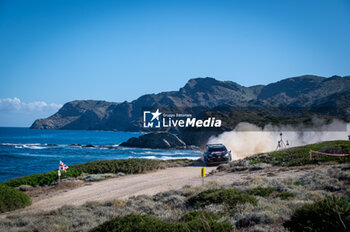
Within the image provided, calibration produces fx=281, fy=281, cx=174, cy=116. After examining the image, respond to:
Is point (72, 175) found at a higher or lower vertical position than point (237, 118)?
lower

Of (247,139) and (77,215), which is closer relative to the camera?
(77,215)

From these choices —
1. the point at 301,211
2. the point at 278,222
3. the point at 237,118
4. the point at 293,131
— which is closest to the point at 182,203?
the point at 278,222

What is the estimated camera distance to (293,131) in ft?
220

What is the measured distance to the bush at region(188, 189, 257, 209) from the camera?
9.77 meters

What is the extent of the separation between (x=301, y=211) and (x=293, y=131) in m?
65.4

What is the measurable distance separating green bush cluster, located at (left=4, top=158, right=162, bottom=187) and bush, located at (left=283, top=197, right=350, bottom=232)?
1873 cm

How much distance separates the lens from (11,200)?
1371cm

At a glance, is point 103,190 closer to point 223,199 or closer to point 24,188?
point 24,188

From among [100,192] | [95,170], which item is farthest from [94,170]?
[100,192]

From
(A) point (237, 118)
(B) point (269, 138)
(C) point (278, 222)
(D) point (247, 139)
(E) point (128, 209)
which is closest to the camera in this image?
(C) point (278, 222)

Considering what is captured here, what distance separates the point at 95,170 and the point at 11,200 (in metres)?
10.6

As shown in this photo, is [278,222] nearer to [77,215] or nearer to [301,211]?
[301,211]

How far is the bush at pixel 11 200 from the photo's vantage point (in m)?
13.3

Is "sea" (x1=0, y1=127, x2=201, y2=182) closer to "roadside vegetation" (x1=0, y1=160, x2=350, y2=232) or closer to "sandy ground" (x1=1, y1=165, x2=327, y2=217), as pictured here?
"sandy ground" (x1=1, y1=165, x2=327, y2=217)
